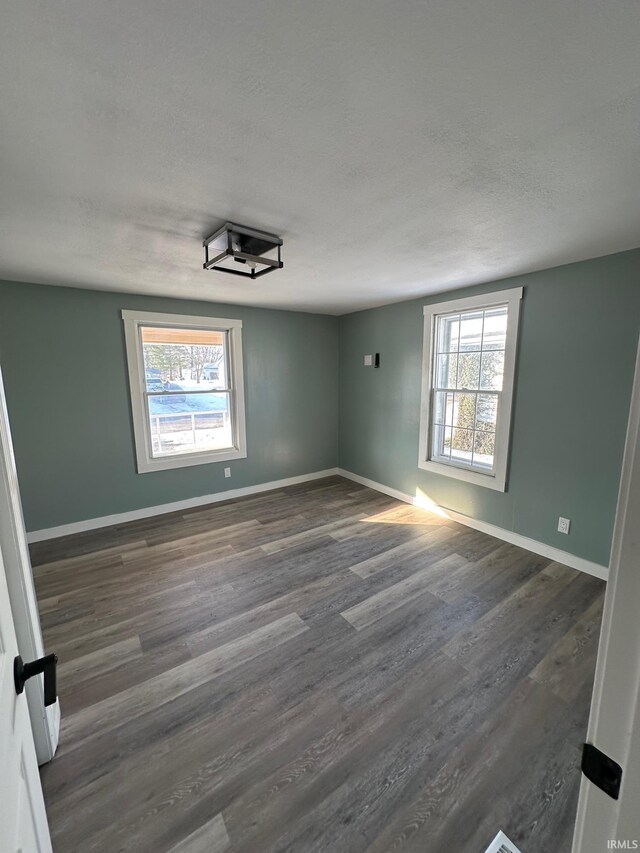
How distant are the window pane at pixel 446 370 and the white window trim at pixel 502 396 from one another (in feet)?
0.27

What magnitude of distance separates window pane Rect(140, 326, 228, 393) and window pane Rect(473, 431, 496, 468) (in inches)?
116

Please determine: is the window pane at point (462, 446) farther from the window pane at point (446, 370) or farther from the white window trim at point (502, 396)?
the window pane at point (446, 370)

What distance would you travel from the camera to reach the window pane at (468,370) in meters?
Answer: 3.43

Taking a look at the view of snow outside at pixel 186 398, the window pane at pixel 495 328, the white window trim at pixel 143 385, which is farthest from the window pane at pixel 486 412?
the view of snow outside at pixel 186 398

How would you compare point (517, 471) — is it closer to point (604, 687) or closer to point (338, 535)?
point (338, 535)

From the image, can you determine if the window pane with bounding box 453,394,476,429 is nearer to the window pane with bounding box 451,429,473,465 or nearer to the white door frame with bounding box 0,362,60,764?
the window pane with bounding box 451,429,473,465

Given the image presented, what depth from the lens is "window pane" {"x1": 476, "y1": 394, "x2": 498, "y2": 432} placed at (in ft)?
10.8

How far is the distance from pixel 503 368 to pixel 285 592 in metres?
2.65

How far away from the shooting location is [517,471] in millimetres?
3117

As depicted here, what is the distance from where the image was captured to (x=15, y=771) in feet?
2.02

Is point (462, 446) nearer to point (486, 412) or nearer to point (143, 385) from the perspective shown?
point (486, 412)

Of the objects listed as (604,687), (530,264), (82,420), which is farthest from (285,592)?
(530,264)

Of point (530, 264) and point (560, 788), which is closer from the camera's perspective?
point (560, 788)

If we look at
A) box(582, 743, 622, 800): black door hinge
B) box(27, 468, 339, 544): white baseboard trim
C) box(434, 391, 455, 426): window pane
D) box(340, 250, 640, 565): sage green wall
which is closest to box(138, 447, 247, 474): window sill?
box(27, 468, 339, 544): white baseboard trim
